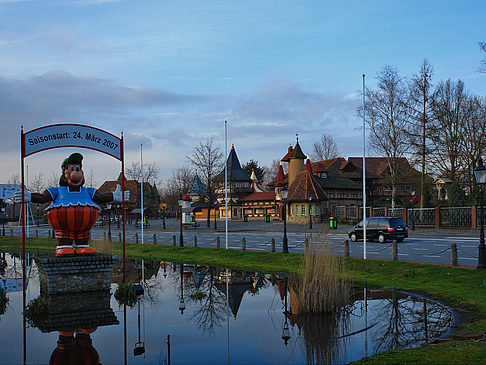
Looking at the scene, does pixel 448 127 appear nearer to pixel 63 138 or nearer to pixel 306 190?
pixel 306 190

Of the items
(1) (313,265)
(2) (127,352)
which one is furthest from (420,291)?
(2) (127,352)

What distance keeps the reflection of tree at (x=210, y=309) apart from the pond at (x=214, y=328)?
2 cm

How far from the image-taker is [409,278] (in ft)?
46.6

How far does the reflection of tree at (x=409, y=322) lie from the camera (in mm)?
7965

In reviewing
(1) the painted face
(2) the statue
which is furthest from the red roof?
(1) the painted face

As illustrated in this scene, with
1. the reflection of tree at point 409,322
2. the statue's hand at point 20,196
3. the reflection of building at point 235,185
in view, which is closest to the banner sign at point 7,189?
the statue's hand at point 20,196

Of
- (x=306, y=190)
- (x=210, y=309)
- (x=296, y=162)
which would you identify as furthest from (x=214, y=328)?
(x=296, y=162)

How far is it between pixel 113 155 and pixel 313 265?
21.8 feet

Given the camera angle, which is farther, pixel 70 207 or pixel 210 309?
pixel 70 207

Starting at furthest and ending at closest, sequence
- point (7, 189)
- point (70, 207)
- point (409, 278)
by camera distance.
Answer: point (409, 278)
point (7, 189)
point (70, 207)

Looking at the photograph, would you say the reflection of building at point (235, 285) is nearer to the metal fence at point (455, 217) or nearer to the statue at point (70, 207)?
the statue at point (70, 207)

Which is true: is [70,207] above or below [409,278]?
above

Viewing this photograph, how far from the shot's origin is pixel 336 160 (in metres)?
73.9

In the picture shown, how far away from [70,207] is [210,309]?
4685mm
